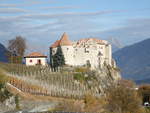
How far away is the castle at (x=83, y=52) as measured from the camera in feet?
384

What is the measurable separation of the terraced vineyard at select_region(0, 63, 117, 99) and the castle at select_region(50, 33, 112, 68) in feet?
18.9

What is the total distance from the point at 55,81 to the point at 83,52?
26595 mm

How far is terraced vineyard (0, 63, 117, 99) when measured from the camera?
280ft

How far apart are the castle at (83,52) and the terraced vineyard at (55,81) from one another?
577 cm

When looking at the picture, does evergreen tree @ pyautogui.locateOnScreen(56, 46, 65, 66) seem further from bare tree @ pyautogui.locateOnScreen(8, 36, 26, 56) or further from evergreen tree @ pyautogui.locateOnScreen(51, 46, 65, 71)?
bare tree @ pyautogui.locateOnScreen(8, 36, 26, 56)

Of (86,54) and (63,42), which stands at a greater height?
(63,42)

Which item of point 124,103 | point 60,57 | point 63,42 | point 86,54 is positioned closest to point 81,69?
point 60,57

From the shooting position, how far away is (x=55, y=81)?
95.1 metres

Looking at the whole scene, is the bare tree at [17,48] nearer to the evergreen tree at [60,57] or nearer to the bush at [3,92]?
the evergreen tree at [60,57]

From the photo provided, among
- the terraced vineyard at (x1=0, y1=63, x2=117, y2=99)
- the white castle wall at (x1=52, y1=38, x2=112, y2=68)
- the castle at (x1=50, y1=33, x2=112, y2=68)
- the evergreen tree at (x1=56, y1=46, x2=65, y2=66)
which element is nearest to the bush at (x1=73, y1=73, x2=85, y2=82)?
the terraced vineyard at (x1=0, y1=63, x2=117, y2=99)

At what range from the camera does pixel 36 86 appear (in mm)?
86500

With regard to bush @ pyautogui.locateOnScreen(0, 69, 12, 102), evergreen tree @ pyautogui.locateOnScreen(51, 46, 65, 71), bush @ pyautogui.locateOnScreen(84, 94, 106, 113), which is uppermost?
evergreen tree @ pyautogui.locateOnScreen(51, 46, 65, 71)

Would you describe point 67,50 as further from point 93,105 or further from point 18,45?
point 93,105

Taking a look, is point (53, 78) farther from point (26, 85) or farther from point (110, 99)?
point (110, 99)
